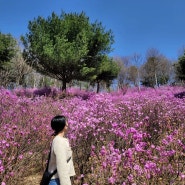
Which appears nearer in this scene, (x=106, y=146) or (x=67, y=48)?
(x=106, y=146)

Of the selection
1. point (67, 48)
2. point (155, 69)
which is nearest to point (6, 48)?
point (67, 48)

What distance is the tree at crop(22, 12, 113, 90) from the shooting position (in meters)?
16.8

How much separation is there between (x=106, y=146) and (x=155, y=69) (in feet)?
145

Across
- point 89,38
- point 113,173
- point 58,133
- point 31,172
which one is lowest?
point 31,172

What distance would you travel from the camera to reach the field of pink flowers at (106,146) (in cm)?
379

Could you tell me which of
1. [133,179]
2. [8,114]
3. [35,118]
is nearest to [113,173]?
[133,179]

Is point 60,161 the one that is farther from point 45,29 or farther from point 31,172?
point 45,29

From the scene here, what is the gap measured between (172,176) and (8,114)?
15.5 feet

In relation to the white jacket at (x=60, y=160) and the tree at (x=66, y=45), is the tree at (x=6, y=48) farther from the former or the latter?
the white jacket at (x=60, y=160)

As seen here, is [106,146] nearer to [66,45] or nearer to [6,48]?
[66,45]

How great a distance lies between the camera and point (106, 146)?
209 inches

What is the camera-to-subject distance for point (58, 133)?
3178 millimetres

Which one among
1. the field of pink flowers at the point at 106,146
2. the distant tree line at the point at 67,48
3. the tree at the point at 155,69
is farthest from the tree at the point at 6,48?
the tree at the point at 155,69

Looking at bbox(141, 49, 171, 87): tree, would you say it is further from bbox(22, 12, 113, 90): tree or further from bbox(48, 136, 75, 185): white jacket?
bbox(48, 136, 75, 185): white jacket
